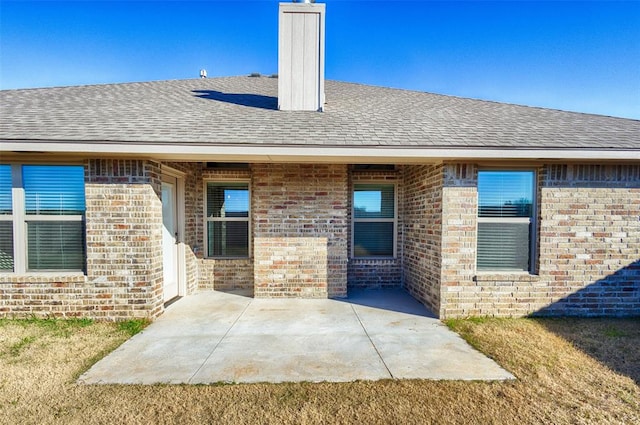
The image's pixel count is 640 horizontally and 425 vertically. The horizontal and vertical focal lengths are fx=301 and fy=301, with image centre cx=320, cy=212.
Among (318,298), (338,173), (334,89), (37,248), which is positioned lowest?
(318,298)

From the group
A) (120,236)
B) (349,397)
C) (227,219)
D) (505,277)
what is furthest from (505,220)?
(120,236)

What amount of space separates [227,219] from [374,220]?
3432 millimetres

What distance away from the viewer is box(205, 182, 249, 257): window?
6898 mm

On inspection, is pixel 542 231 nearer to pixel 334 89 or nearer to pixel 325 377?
pixel 325 377

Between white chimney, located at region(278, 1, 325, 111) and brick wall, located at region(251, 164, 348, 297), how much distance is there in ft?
6.30

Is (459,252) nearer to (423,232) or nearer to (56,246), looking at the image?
(423,232)

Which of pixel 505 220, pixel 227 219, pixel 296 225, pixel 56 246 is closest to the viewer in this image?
pixel 56 246

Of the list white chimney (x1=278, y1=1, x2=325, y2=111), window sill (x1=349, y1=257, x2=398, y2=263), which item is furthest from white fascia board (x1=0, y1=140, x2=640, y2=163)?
window sill (x1=349, y1=257, x2=398, y2=263)

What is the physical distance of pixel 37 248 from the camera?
4.99 meters

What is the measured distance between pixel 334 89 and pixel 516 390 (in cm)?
793

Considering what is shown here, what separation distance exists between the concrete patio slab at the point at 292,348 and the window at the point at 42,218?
6.46 feet

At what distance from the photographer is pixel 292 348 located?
4004mm

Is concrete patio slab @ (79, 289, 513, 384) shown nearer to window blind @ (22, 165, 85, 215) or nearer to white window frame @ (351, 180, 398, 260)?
white window frame @ (351, 180, 398, 260)

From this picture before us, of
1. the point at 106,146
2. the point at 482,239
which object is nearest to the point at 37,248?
the point at 106,146
